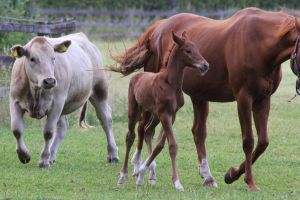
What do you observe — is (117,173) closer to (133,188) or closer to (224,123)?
(133,188)

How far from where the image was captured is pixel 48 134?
11.8 metres

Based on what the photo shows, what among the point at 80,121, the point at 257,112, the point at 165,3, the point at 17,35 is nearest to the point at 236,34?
the point at 257,112

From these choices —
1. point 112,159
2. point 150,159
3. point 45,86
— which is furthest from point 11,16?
point 150,159

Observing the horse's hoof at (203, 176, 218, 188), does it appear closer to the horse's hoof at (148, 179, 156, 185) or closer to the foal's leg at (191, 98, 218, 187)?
the foal's leg at (191, 98, 218, 187)

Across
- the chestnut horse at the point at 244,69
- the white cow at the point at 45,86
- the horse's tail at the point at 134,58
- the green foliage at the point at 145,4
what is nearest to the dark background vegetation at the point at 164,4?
the green foliage at the point at 145,4

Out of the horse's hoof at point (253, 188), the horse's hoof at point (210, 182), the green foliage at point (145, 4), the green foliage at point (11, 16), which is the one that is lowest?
the green foliage at point (145, 4)

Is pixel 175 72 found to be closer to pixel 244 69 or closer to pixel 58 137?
pixel 244 69

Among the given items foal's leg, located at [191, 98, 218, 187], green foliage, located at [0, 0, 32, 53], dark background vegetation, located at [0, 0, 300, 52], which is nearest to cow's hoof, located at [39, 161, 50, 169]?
foal's leg, located at [191, 98, 218, 187]

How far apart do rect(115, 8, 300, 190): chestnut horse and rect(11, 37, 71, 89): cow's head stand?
1004 mm

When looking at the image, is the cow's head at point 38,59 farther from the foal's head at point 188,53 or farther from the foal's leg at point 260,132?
the foal's leg at point 260,132

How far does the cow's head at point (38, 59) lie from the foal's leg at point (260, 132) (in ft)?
8.26

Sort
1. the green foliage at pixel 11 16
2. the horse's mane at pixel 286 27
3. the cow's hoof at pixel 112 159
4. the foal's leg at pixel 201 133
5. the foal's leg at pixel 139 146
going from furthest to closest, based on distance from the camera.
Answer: the green foliage at pixel 11 16, the cow's hoof at pixel 112 159, the foal's leg at pixel 201 133, the foal's leg at pixel 139 146, the horse's mane at pixel 286 27

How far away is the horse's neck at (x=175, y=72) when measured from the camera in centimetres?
1021

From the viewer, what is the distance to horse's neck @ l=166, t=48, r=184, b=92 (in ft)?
33.5
